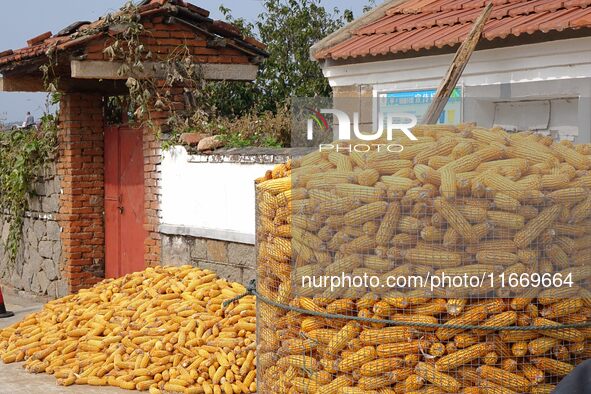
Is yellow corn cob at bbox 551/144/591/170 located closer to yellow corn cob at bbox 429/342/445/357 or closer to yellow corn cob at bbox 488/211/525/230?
yellow corn cob at bbox 488/211/525/230

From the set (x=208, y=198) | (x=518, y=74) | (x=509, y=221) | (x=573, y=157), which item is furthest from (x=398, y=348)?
(x=208, y=198)

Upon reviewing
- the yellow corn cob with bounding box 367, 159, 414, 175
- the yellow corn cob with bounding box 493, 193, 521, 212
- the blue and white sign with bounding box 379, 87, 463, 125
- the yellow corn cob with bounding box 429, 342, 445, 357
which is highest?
the blue and white sign with bounding box 379, 87, 463, 125

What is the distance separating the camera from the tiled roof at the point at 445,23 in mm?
7957

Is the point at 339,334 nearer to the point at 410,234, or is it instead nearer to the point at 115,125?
the point at 410,234

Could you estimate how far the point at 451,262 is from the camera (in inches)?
169

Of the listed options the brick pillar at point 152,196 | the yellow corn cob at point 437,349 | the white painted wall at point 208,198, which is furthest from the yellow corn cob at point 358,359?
the brick pillar at point 152,196

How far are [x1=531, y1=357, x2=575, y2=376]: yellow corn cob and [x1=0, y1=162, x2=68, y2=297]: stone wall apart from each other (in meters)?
8.82

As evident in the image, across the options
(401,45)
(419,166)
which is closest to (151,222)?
(401,45)

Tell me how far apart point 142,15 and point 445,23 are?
11.2 ft

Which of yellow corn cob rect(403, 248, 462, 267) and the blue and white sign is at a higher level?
the blue and white sign

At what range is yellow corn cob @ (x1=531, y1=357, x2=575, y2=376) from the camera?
437 cm

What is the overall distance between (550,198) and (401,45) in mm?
4961

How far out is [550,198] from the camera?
427 centimetres

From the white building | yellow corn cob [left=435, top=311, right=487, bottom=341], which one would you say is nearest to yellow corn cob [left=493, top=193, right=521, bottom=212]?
yellow corn cob [left=435, top=311, right=487, bottom=341]
